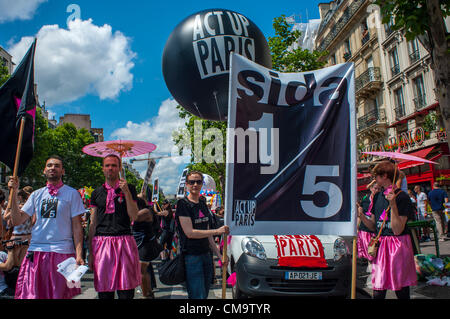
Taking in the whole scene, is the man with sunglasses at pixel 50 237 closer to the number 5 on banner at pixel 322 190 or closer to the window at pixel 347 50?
the number 5 on banner at pixel 322 190

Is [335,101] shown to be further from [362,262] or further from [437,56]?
[362,262]

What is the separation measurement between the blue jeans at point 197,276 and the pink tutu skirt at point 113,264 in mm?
546

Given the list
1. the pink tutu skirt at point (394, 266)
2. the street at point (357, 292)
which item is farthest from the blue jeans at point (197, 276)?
the street at point (357, 292)

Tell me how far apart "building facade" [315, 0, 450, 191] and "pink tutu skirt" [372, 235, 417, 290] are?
52.2 ft

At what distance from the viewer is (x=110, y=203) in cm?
371

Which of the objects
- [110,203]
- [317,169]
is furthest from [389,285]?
[110,203]

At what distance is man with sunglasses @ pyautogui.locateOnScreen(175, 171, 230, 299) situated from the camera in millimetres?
3578

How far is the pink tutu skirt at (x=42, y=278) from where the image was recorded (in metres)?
3.32

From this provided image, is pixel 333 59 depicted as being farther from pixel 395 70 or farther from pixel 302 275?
pixel 302 275

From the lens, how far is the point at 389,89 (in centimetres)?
2705

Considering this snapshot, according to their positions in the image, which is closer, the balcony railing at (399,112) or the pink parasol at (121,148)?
the pink parasol at (121,148)

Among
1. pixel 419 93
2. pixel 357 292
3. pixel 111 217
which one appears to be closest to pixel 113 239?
pixel 111 217

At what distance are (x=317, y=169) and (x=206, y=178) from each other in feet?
39.7

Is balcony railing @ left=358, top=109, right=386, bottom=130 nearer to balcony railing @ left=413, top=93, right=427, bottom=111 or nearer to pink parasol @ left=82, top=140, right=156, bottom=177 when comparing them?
balcony railing @ left=413, top=93, right=427, bottom=111
